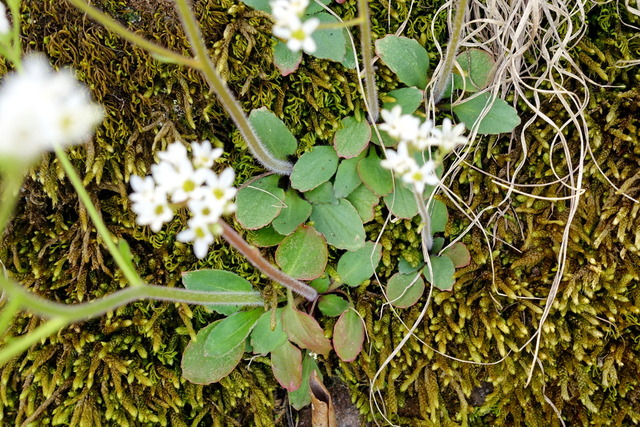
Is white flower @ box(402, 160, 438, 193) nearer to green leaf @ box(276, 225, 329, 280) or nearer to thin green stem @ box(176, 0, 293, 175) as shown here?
thin green stem @ box(176, 0, 293, 175)

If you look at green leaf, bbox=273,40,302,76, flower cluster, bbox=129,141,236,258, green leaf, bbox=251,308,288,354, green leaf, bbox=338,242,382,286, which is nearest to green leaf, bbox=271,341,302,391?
green leaf, bbox=251,308,288,354

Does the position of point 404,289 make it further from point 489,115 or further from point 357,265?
point 489,115

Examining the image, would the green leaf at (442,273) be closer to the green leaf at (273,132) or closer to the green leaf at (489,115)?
the green leaf at (489,115)

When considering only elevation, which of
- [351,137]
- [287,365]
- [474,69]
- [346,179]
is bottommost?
[287,365]

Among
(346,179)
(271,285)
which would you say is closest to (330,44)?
(346,179)

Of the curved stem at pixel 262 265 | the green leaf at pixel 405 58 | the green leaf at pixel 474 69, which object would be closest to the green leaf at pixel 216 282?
the curved stem at pixel 262 265

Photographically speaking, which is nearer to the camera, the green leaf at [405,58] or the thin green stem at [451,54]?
the thin green stem at [451,54]
